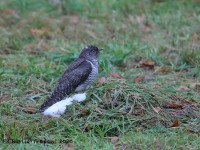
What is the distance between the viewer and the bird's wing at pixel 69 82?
7523mm

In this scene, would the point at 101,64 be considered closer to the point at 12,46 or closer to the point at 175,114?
the point at 12,46

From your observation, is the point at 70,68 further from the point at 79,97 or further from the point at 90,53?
the point at 79,97

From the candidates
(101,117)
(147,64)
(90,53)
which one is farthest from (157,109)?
(147,64)

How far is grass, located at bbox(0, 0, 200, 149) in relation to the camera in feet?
21.8

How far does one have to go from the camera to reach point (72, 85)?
7727 mm

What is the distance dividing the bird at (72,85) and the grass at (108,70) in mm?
126

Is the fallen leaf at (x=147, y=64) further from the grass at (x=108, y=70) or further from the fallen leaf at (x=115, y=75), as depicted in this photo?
the fallen leaf at (x=115, y=75)

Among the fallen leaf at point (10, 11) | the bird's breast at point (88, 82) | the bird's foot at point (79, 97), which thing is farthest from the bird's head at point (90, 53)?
the fallen leaf at point (10, 11)

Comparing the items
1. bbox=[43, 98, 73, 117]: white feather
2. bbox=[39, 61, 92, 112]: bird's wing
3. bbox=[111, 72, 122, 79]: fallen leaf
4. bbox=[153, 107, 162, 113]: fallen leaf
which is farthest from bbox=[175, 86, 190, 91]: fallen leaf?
bbox=[43, 98, 73, 117]: white feather

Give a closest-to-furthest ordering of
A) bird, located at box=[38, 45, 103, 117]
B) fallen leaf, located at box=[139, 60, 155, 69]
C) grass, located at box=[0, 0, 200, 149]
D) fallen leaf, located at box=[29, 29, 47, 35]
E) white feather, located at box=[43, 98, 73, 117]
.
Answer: grass, located at box=[0, 0, 200, 149]
white feather, located at box=[43, 98, 73, 117]
bird, located at box=[38, 45, 103, 117]
fallen leaf, located at box=[139, 60, 155, 69]
fallen leaf, located at box=[29, 29, 47, 35]

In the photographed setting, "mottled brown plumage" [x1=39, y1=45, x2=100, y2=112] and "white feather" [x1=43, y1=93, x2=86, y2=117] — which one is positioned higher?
"mottled brown plumage" [x1=39, y1=45, x2=100, y2=112]

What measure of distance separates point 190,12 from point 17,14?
3.59 meters

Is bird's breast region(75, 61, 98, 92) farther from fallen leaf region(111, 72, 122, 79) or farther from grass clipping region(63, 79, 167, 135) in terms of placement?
fallen leaf region(111, 72, 122, 79)

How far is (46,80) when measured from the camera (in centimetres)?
896
